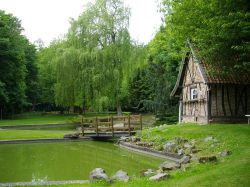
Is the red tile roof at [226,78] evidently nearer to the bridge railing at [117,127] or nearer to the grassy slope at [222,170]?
the grassy slope at [222,170]

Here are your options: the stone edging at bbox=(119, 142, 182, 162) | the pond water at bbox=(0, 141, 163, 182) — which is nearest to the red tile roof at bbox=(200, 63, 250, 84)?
the stone edging at bbox=(119, 142, 182, 162)

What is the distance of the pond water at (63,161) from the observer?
14.9 metres

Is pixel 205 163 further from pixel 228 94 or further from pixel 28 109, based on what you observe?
pixel 28 109

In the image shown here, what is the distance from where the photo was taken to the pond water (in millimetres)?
14906

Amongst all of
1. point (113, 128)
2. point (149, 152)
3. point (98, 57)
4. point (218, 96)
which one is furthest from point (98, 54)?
point (149, 152)

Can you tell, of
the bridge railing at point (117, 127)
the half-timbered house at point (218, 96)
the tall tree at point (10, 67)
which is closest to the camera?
the half-timbered house at point (218, 96)

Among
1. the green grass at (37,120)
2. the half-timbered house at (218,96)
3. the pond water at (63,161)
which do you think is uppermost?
the half-timbered house at (218,96)

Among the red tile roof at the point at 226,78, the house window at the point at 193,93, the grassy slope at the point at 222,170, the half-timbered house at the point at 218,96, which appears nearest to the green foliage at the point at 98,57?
the house window at the point at 193,93

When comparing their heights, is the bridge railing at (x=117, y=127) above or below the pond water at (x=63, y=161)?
above

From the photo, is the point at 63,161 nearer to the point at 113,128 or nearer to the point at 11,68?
the point at 113,128

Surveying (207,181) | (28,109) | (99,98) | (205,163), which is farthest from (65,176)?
(28,109)

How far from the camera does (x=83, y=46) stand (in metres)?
41.5

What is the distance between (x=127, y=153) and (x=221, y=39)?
29.6ft

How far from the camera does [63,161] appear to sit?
18.5 metres
